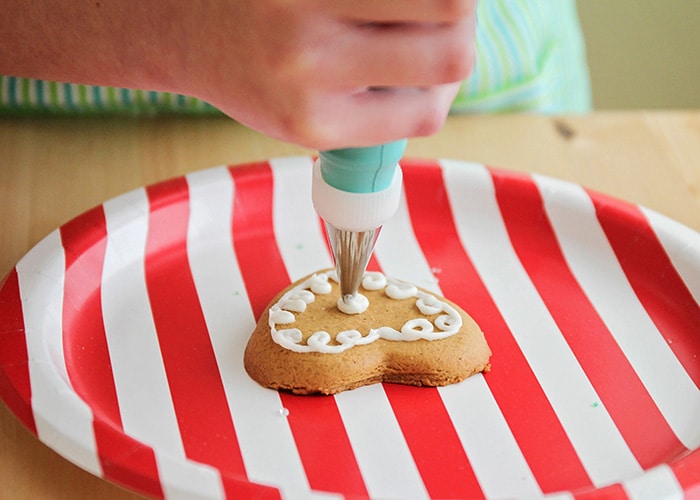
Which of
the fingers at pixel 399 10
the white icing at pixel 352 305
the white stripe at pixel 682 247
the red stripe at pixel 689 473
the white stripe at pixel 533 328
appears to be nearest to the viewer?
the fingers at pixel 399 10

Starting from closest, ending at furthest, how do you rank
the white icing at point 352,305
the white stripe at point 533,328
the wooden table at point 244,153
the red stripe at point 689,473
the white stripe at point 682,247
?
the red stripe at point 689,473 < the white stripe at point 533,328 < the white icing at point 352,305 < the white stripe at point 682,247 < the wooden table at point 244,153

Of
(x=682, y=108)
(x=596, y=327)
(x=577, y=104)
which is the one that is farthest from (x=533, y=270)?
(x=682, y=108)

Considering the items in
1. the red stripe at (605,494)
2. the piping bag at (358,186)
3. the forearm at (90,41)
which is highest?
the forearm at (90,41)

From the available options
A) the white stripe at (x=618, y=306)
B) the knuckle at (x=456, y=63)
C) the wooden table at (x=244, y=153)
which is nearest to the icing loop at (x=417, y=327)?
→ the white stripe at (x=618, y=306)

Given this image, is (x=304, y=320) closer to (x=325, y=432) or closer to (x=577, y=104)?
(x=325, y=432)

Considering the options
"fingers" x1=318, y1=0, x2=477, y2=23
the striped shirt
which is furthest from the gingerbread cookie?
the striped shirt

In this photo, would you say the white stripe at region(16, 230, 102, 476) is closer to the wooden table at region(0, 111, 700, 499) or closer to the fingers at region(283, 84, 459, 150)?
the wooden table at region(0, 111, 700, 499)

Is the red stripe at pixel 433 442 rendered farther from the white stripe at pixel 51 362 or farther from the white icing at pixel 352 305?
the white stripe at pixel 51 362

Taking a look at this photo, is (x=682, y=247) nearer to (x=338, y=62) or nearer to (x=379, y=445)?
(x=379, y=445)
